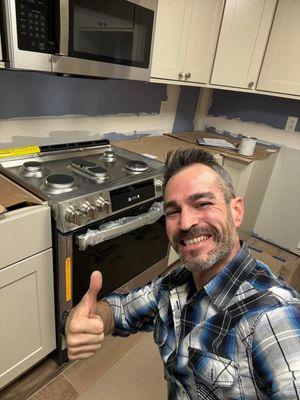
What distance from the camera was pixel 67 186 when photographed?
120 centimetres

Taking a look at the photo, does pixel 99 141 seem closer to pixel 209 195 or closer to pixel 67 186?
pixel 67 186

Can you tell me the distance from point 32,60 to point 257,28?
67.7 inches

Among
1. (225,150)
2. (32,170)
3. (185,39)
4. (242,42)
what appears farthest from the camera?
(225,150)

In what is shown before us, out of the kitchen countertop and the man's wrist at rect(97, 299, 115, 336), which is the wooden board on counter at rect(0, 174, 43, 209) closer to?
the man's wrist at rect(97, 299, 115, 336)

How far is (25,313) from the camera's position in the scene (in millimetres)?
1157

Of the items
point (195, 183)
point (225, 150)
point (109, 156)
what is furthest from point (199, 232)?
point (225, 150)

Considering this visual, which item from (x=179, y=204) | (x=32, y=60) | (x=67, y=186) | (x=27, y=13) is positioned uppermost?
(x=27, y=13)

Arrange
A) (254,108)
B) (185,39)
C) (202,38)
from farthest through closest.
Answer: (254,108)
(202,38)
(185,39)

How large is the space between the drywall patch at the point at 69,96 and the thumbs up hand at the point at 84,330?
1168 millimetres

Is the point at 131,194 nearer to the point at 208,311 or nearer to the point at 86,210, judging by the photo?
the point at 86,210

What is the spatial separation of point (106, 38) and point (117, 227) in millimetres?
843

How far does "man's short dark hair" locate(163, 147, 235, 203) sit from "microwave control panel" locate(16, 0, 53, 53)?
2.15ft

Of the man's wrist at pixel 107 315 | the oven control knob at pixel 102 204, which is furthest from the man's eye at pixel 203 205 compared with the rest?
the oven control knob at pixel 102 204

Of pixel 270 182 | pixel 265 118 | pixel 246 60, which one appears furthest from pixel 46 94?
pixel 270 182
